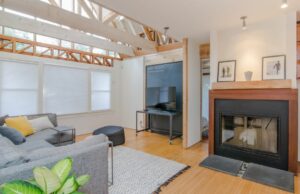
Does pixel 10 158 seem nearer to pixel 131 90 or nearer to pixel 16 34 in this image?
pixel 16 34

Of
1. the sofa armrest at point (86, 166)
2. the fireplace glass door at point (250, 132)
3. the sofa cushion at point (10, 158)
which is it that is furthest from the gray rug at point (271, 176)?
the sofa cushion at point (10, 158)

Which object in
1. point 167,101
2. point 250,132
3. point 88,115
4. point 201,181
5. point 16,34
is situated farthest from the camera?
point 88,115

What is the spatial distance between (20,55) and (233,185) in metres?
4.97

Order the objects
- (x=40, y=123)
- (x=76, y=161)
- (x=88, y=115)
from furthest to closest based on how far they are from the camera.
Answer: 1. (x=88, y=115)
2. (x=40, y=123)
3. (x=76, y=161)

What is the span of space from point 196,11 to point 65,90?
3.95 meters

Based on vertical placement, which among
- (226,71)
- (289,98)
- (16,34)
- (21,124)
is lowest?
(21,124)

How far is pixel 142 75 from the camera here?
5484 millimetres

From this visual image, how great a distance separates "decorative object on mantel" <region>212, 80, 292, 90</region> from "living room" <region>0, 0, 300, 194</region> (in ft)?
0.05

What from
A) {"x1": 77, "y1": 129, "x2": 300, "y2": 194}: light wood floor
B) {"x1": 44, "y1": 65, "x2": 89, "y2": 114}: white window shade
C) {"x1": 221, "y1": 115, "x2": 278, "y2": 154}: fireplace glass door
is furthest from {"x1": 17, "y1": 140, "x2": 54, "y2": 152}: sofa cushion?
{"x1": 221, "y1": 115, "x2": 278, "y2": 154}: fireplace glass door

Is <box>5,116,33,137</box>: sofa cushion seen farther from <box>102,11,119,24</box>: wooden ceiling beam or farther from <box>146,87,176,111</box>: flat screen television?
<box>102,11,119,24</box>: wooden ceiling beam

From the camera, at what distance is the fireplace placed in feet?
8.63

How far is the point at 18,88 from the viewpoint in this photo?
3.97 m

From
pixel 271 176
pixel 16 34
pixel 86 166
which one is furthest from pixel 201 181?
pixel 16 34

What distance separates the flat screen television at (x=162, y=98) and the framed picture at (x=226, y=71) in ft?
4.74
